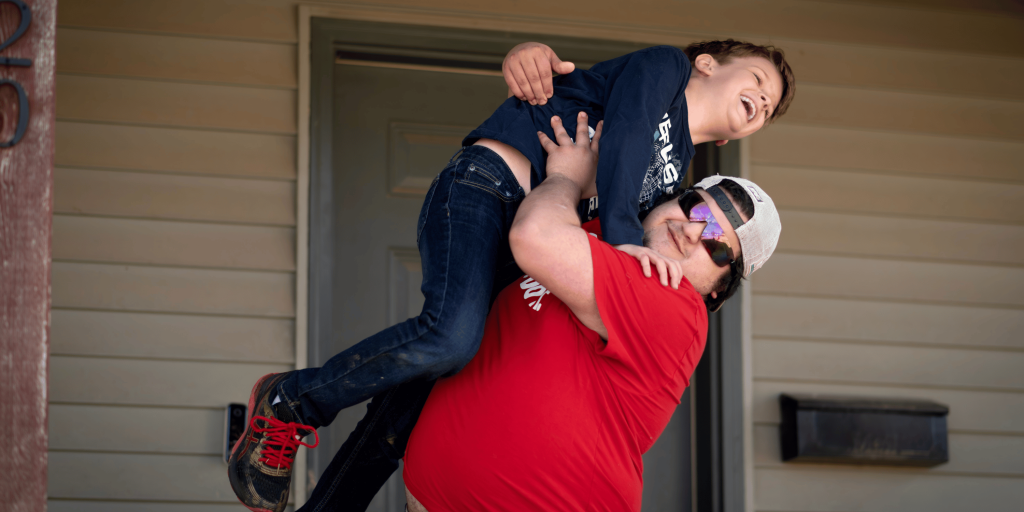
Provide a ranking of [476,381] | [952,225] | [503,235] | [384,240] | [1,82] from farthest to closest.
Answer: [952,225]
[384,240]
[503,235]
[476,381]
[1,82]

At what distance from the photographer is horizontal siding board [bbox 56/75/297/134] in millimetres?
2623

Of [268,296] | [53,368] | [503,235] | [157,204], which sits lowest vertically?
[53,368]

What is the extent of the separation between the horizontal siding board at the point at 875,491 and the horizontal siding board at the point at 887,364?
36 cm

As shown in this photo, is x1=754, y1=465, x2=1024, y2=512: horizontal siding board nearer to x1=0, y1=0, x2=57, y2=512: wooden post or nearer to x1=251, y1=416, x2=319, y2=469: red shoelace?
x1=251, y1=416, x2=319, y2=469: red shoelace

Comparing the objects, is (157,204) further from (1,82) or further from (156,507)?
(1,82)

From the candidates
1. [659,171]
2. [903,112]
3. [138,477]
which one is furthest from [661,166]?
[138,477]

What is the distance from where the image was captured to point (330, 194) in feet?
8.95

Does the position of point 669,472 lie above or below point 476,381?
below

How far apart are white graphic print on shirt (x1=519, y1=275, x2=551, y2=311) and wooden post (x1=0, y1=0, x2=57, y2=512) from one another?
2.69 ft

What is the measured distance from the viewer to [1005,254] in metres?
3.09

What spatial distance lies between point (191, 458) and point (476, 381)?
1596 millimetres

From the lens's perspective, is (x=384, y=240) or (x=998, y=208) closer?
(x=384, y=240)

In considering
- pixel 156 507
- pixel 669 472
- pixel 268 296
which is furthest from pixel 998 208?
pixel 156 507

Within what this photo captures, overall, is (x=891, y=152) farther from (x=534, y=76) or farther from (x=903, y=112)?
(x=534, y=76)
